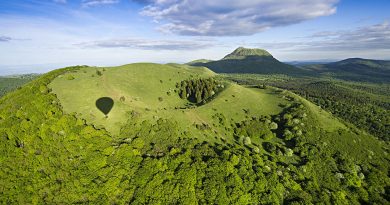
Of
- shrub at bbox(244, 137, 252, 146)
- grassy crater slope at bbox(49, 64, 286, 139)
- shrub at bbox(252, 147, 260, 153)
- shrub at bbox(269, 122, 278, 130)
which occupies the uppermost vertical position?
grassy crater slope at bbox(49, 64, 286, 139)

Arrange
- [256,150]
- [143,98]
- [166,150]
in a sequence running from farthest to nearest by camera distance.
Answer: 1. [143,98]
2. [256,150]
3. [166,150]

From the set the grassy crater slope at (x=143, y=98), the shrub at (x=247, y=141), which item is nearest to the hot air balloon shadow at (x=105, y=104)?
the grassy crater slope at (x=143, y=98)

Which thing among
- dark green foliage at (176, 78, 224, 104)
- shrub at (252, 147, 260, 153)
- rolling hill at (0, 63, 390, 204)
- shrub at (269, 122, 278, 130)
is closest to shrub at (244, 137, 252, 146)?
rolling hill at (0, 63, 390, 204)

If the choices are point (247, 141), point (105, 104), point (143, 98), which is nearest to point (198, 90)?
point (143, 98)

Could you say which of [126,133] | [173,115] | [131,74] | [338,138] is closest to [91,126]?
[126,133]

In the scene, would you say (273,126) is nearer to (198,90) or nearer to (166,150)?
(198,90)

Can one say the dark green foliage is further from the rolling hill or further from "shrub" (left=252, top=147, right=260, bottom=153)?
"shrub" (left=252, top=147, right=260, bottom=153)

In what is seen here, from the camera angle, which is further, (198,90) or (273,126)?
(198,90)
